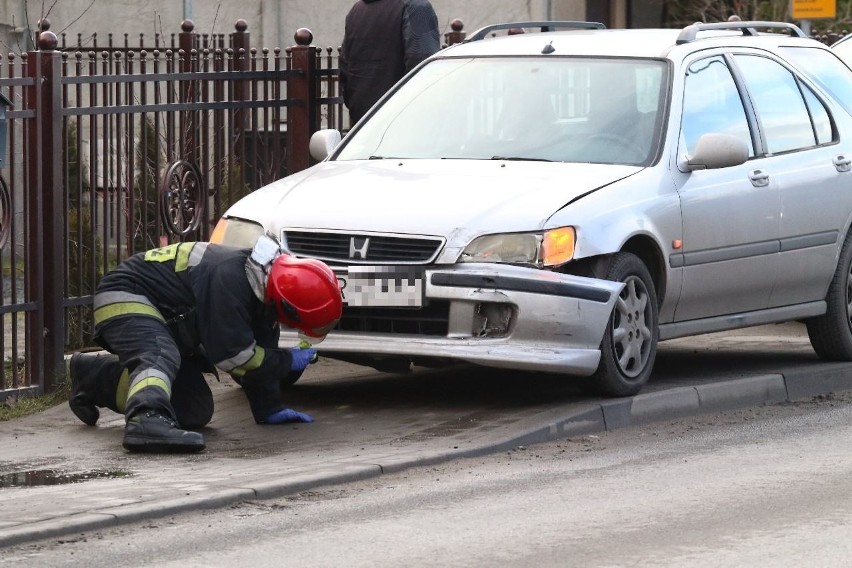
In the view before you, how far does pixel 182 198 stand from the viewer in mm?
10922

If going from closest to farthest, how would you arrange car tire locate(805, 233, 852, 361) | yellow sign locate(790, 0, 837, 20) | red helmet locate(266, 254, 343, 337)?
1. red helmet locate(266, 254, 343, 337)
2. car tire locate(805, 233, 852, 361)
3. yellow sign locate(790, 0, 837, 20)

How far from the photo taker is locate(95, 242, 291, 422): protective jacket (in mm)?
8078

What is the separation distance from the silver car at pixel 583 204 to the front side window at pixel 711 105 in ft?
0.04

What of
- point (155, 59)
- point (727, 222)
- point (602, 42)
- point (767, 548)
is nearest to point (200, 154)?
point (155, 59)

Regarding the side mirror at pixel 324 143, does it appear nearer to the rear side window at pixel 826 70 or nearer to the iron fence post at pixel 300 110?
the iron fence post at pixel 300 110

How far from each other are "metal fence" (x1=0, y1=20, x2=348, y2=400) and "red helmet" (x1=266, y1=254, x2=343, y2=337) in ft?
6.18

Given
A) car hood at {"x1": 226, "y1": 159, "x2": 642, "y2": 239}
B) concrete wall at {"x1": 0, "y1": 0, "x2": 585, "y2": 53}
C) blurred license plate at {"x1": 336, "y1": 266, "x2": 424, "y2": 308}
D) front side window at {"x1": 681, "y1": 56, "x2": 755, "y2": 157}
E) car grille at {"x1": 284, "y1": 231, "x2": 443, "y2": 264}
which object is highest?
concrete wall at {"x1": 0, "y1": 0, "x2": 585, "y2": 53}

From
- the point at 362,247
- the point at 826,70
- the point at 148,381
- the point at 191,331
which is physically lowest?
the point at 148,381

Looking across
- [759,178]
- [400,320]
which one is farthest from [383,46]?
[400,320]

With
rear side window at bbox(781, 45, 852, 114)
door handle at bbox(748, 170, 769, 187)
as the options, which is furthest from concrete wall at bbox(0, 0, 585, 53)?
door handle at bbox(748, 170, 769, 187)

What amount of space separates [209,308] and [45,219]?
6.17ft

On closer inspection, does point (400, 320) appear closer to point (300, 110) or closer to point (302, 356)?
point (302, 356)

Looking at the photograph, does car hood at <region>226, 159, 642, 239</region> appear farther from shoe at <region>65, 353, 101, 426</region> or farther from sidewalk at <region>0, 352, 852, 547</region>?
shoe at <region>65, 353, 101, 426</region>

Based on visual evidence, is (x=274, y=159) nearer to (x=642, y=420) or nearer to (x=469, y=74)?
(x=469, y=74)
